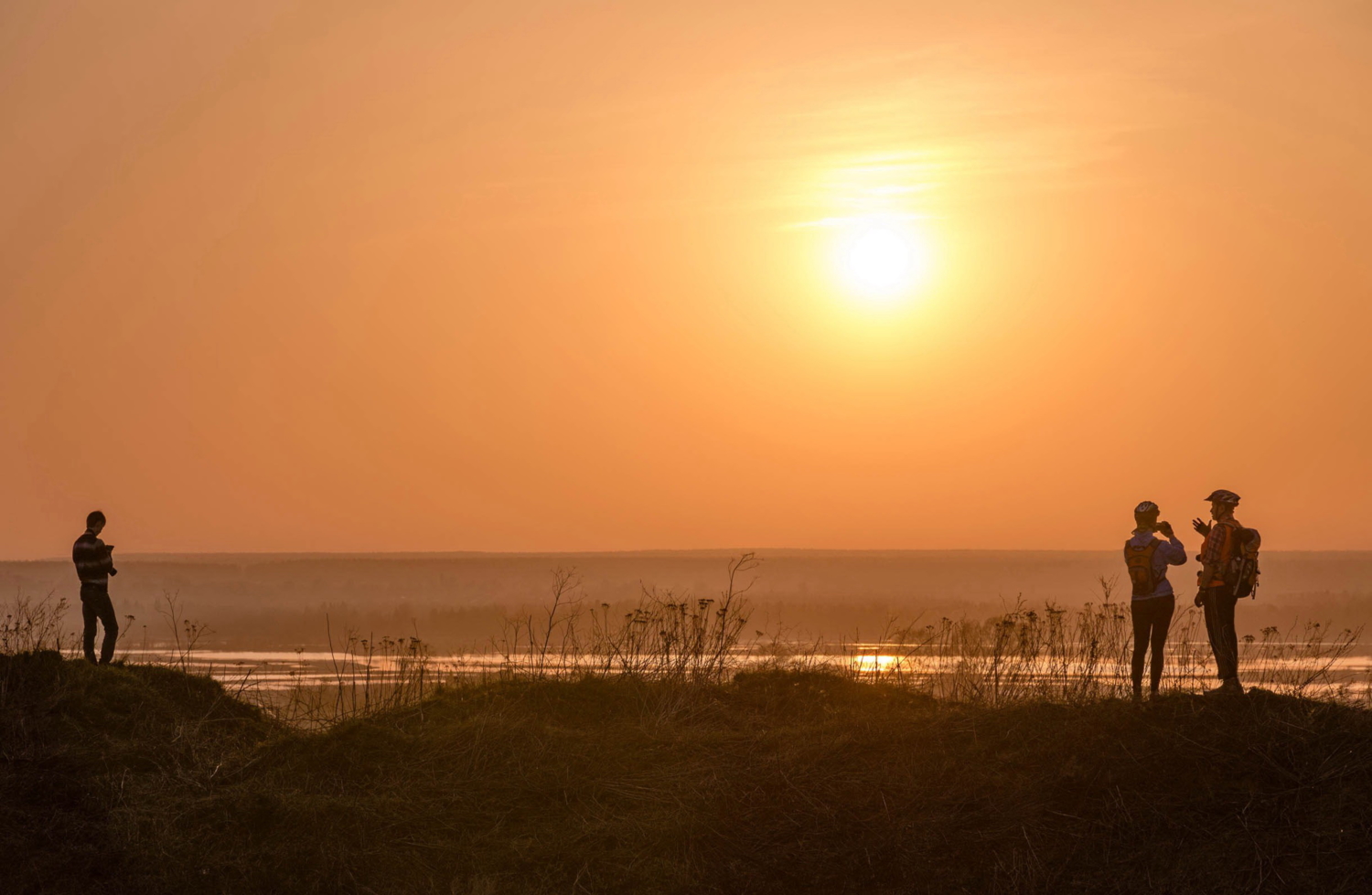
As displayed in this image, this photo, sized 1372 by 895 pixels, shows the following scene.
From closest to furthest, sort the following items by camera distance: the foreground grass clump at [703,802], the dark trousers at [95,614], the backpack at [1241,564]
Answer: the foreground grass clump at [703,802] < the backpack at [1241,564] < the dark trousers at [95,614]

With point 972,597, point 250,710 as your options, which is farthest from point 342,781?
point 972,597

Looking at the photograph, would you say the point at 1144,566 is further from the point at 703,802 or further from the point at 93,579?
the point at 93,579

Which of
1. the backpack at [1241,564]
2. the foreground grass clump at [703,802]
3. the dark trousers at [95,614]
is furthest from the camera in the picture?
the dark trousers at [95,614]

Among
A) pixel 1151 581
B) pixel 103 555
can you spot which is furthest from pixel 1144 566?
pixel 103 555

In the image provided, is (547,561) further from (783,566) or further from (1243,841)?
(1243,841)

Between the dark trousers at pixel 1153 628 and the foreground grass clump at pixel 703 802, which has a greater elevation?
the dark trousers at pixel 1153 628

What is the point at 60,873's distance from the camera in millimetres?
10164

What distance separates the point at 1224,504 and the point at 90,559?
14.4 metres

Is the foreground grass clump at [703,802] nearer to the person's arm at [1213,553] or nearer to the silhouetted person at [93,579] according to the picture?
the person's arm at [1213,553]

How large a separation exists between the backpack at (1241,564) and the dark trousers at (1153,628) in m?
0.76

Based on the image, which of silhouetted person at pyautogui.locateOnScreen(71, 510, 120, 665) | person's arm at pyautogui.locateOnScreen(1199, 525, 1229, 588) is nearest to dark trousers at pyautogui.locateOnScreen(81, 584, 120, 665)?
silhouetted person at pyautogui.locateOnScreen(71, 510, 120, 665)

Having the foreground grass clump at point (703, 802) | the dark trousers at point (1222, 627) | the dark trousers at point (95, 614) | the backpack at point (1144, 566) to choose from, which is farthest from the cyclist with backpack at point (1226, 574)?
the dark trousers at point (95, 614)

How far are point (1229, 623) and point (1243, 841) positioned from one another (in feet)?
13.1

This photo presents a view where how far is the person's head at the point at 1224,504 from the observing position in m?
13.5
